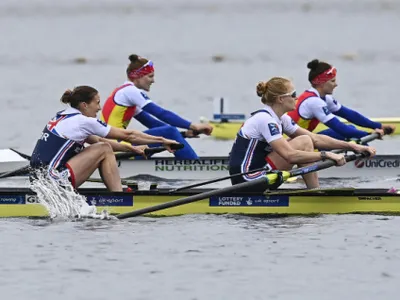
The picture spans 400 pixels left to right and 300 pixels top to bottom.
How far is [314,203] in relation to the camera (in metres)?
12.3

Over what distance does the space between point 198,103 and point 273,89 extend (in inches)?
631

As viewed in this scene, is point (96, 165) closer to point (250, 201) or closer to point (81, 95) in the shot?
point (81, 95)

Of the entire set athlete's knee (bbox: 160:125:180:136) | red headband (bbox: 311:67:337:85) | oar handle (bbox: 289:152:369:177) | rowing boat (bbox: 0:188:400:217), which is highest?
red headband (bbox: 311:67:337:85)

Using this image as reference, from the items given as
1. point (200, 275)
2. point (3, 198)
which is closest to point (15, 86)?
point (3, 198)

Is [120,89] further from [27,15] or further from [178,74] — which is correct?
[27,15]

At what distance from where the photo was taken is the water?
10.2 m

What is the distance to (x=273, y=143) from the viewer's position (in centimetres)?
1237

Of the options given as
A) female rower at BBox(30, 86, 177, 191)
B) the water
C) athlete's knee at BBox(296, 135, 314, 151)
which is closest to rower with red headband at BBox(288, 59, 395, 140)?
the water

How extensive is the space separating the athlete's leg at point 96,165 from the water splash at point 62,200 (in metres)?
0.16

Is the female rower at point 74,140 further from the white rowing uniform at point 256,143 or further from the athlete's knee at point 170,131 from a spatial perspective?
the athlete's knee at point 170,131

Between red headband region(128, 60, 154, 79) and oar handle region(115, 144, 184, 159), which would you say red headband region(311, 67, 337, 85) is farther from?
oar handle region(115, 144, 184, 159)

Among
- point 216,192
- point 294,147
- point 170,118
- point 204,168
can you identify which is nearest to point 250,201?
point 216,192

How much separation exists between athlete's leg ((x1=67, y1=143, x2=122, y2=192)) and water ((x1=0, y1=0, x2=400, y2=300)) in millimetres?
487

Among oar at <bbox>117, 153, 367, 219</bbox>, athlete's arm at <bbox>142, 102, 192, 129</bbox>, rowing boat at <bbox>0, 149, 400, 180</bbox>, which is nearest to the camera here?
oar at <bbox>117, 153, 367, 219</bbox>
